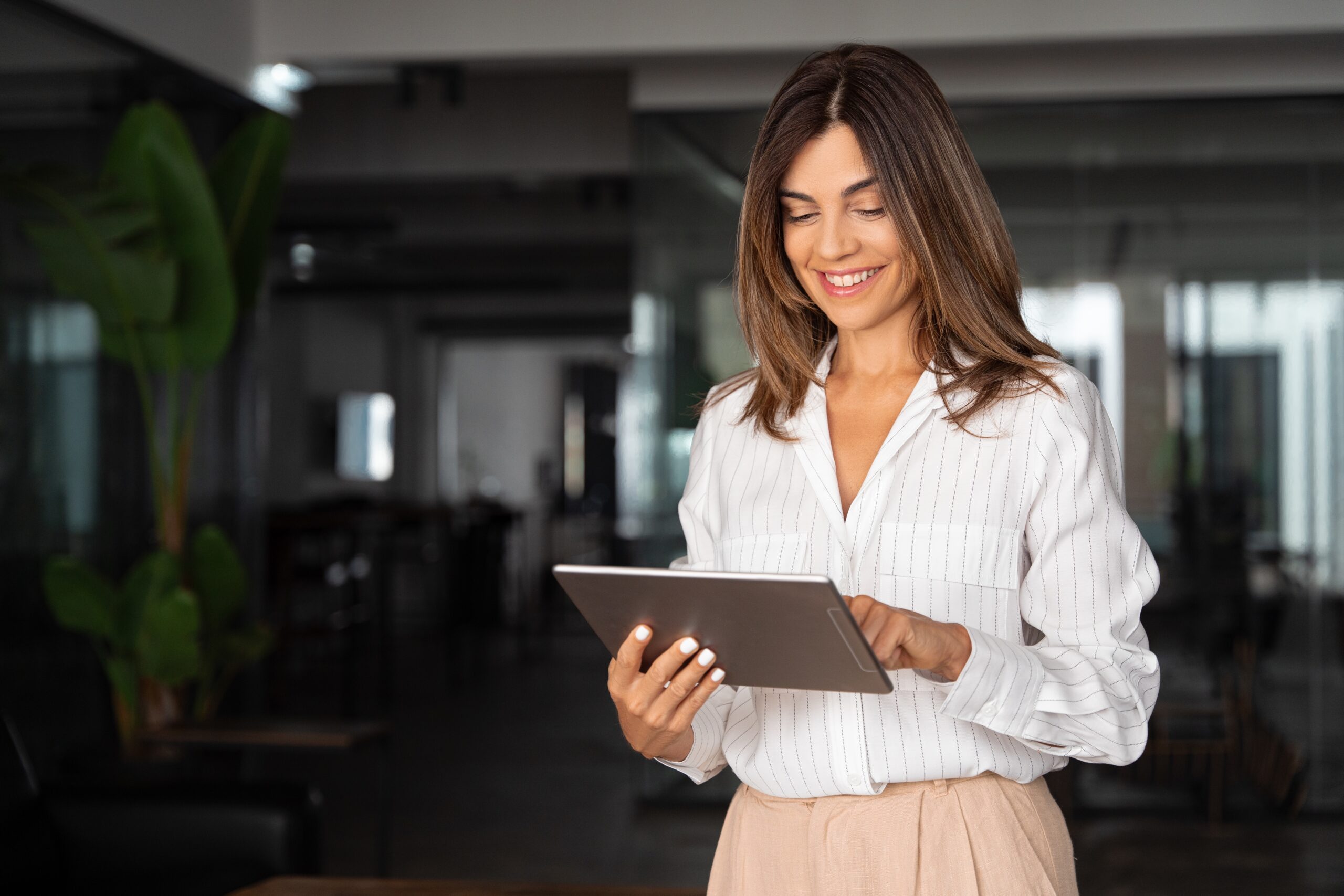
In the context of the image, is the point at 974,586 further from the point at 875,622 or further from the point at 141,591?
the point at 141,591

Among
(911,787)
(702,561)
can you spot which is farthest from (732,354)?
(911,787)

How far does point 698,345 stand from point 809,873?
12.0ft

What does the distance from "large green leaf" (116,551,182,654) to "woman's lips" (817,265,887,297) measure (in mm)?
2534

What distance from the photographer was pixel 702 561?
4.46ft

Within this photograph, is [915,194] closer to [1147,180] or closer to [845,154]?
[845,154]

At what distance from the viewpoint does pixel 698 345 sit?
187 inches

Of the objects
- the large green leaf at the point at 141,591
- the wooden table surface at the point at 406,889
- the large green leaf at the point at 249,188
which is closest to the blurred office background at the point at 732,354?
the large green leaf at the point at 141,591

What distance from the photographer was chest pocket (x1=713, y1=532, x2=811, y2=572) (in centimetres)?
123

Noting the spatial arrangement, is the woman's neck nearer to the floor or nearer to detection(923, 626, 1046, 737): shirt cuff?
detection(923, 626, 1046, 737): shirt cuff

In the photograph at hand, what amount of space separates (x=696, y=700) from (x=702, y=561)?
291mm

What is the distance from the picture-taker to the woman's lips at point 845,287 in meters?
1.19

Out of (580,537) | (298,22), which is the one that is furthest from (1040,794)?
(580,537)

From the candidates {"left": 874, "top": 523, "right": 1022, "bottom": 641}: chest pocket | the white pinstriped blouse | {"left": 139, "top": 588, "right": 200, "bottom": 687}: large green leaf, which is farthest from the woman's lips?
{"left": 139, "top": 588, "right": 200, "bottom": 687}: large green leaf

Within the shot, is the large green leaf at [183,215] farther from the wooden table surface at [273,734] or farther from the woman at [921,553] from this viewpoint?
the woman at [921,553]
